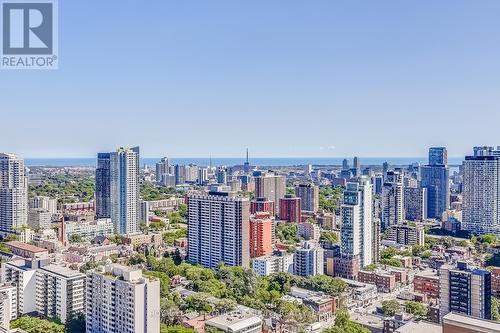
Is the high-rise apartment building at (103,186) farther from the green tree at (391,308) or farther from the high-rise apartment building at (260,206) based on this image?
the green tree at (391,308)

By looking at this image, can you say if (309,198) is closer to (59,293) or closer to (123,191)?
(123,191)

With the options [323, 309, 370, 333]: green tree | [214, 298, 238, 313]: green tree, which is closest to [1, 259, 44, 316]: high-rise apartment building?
[214, 298, 238, 313]: green tree

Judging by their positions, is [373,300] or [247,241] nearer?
[373,300]

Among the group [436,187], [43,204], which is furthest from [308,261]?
[43,204]

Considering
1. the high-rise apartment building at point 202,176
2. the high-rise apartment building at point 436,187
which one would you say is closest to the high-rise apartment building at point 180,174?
the high-rise apartment building at point 202,176

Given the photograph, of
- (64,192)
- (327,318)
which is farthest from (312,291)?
(64,192)

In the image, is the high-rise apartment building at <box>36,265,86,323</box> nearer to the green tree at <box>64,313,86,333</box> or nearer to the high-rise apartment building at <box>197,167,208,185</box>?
the green tree at <box>64,313,86,333</box>

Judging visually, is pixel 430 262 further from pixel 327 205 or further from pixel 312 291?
pixel 327 205
